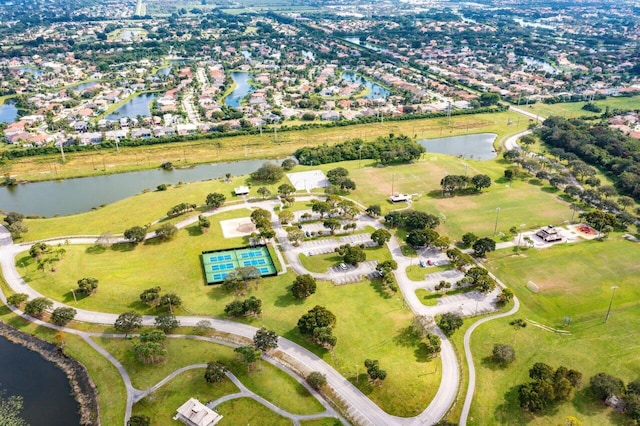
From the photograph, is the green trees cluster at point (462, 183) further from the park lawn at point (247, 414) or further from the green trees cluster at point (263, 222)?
the park lawn at point (247, 414)

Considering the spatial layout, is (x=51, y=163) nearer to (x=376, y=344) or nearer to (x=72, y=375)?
(x=72, y=375)

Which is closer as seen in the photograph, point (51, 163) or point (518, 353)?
point (518, 353)

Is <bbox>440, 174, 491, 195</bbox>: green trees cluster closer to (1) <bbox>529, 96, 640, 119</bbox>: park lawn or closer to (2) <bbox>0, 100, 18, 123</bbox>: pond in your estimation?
(1) <bbox>529, 96, 640, 119</bbox>: park lawn

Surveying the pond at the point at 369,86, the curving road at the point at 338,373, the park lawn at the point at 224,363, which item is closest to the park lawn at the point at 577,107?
the pond at the point at 369,86

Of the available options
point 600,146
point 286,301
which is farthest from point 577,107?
point 286,301

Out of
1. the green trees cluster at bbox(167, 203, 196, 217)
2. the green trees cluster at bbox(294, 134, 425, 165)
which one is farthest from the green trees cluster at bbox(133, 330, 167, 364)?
the green trees cluster at bbox(294, 134, 425, 165)

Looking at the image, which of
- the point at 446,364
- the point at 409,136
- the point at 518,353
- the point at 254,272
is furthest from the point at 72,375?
the point at 409,136

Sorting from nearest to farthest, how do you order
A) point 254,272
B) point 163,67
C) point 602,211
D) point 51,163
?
point 254,272
point 602,211
point 51,163
point 163,67
